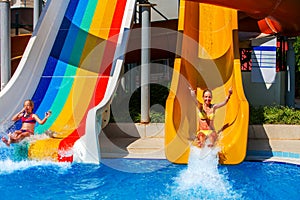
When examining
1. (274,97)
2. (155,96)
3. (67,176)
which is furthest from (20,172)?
(274,97)

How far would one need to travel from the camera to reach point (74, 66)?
784cm

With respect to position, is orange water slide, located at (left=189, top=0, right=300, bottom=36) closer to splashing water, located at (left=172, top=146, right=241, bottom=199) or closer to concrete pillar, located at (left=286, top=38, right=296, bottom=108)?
splashing water, located at (left=172, top=146, right=241, bottom=199)

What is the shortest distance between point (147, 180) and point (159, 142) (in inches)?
77.9

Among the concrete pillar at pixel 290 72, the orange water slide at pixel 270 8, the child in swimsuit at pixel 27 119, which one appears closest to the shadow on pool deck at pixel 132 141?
the child in swimsuit at pixel 27 119

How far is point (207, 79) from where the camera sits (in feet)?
23.2

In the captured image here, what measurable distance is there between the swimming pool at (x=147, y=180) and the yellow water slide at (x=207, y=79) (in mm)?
329

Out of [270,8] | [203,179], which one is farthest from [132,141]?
[270,8]

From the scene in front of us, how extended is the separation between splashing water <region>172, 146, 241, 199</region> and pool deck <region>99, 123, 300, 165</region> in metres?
0.75

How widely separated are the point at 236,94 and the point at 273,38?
3.08 metres

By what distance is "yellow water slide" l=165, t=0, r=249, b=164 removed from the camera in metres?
5.50

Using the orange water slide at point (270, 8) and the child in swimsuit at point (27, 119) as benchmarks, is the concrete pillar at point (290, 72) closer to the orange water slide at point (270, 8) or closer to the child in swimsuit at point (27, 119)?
the orange water slide at point (270, 8)

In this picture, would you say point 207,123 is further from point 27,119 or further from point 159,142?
point 27,119

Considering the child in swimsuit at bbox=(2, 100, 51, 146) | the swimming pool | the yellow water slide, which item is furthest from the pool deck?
the child in swimsuit at bbox=(2, 100, 51, 146)

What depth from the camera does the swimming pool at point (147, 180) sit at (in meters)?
4.33
